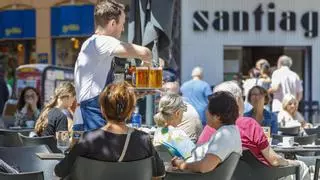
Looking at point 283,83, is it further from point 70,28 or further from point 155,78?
point 70,28

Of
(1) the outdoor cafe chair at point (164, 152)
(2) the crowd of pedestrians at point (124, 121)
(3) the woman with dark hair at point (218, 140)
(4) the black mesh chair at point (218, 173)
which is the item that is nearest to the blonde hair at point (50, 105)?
(2) the crowd of pedestrians at point (124, 121)

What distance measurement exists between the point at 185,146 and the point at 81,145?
125cm

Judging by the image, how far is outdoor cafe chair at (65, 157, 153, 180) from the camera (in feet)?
13.6

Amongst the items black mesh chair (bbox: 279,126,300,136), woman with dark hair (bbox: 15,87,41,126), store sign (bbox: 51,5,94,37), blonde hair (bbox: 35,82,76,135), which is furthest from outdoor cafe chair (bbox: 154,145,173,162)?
store sign (bbox: 51,5,94,37)

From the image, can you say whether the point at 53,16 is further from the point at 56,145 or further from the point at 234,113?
the point at 234,113

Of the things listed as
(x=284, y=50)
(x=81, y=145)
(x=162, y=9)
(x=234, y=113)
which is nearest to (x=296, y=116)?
(x=162, y=9)

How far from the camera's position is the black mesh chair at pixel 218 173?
4484mm

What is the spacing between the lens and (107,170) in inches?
163

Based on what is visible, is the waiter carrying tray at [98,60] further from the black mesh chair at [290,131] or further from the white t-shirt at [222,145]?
the black mesh chair at [290,131]

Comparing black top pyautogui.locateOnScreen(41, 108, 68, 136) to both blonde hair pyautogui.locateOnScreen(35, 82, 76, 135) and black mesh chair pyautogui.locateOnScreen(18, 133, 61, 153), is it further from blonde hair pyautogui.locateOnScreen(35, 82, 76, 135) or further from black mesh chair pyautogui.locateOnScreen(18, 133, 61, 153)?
black mesh chair pyautogui.locateOnScreen(18, 133, 61, 153)

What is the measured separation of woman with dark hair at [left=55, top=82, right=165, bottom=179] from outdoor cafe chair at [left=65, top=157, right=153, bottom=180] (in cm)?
5

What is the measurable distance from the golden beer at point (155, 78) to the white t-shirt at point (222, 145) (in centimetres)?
66

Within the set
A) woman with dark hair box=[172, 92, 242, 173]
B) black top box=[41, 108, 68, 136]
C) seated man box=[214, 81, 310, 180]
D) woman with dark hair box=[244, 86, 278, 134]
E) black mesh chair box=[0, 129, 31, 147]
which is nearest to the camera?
woman with dark hair box=[172, 92, 242, 173]

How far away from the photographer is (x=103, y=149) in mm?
4219
